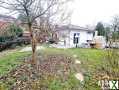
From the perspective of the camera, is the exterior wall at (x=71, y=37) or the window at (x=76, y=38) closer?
the exterior wall at (x=71, y=37)

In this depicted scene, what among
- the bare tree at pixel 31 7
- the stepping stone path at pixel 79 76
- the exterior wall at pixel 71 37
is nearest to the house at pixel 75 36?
the exterior wall at pixel 71 37

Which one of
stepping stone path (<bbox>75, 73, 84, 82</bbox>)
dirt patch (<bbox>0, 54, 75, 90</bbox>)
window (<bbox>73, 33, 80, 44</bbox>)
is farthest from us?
window (<bbox>73, 33, 80, 44</bbox>)

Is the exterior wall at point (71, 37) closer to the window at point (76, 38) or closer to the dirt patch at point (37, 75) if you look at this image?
the window at point (76, 38)

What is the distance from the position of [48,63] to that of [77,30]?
19428mm

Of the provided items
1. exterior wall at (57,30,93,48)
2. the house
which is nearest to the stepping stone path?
exterior wall at (57,30,93,48)

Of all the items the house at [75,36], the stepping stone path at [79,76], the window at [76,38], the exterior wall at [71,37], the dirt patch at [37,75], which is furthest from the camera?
the window at [76,38]

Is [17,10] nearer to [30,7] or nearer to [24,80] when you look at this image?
[30,7]

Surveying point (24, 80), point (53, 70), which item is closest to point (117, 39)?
point (24, 80)

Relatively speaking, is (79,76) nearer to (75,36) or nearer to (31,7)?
(31,7)

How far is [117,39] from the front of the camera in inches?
289

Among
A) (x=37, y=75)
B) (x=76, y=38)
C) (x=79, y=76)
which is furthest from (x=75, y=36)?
→ (x=37, y=75)

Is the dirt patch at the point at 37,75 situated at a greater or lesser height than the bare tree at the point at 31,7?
lesser

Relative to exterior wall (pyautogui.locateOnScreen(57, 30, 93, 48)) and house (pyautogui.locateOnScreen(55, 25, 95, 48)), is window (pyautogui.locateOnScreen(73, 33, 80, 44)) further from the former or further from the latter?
exterior wall (pyautogui.locateOnScreen(57, 30, 93, 48))

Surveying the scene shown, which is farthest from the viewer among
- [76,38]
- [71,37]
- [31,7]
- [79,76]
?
[76,38]
